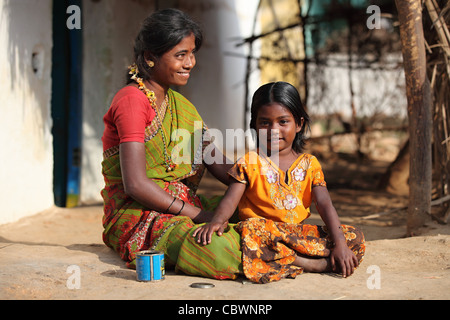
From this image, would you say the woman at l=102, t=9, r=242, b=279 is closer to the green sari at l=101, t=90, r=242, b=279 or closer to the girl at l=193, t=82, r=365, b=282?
the green sari at l=101, t=90, r=242, b=279

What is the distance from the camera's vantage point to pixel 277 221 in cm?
292

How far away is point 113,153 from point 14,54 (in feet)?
5.38

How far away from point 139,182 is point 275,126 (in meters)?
0.75

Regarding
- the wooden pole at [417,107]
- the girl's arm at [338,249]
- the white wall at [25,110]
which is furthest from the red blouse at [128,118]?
the wooden pole at [417,107]

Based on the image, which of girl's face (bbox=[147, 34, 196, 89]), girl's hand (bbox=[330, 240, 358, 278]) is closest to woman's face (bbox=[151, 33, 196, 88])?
girl's face (bbox=[147, 34, 196, 89])

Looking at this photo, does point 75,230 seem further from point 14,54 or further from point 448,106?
point 448,106

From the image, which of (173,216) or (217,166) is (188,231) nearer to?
(173,216)

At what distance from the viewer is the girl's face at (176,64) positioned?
2.96 m

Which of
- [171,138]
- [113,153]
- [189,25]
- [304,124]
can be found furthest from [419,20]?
[113,153]

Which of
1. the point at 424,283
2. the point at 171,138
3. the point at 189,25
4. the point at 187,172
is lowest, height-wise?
the point at 424,283

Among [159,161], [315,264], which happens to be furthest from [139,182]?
[315,264]

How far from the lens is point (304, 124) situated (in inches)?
123

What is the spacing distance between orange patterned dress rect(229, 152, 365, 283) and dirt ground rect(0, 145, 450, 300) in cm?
10
